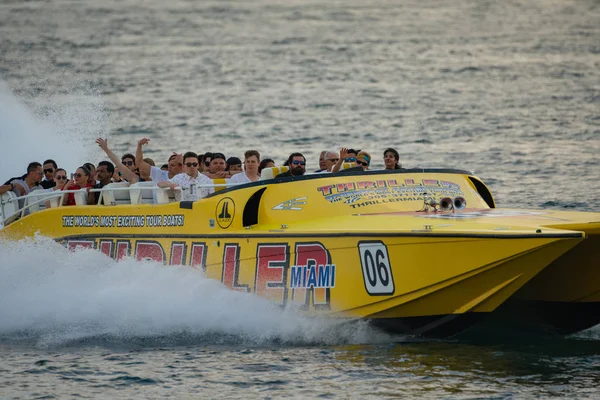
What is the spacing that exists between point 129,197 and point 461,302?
5.15m

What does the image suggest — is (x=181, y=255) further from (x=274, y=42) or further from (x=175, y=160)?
(x=274, y=42)

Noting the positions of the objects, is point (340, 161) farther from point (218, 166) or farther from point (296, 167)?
point (218, 166)

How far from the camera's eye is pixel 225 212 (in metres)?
13.4

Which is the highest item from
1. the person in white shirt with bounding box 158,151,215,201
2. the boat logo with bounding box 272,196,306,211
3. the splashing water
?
the splashing water

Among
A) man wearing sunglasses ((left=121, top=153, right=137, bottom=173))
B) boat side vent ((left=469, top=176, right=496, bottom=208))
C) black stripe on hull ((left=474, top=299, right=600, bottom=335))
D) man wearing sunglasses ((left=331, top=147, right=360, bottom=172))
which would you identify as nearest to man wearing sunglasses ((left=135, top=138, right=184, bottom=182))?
man wearing sunglasses ((left=121, top=153, right=137, bottom=173))

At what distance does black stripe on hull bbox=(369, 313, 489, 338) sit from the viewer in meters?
12.2

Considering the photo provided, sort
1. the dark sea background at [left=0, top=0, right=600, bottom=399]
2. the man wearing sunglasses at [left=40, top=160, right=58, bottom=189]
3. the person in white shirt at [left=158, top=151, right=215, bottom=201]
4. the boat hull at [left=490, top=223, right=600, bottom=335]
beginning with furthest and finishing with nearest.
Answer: the man wearing sunglasses at [left=40, top=160, right=58, bottom=189] → the person in white shirt at [left=158, top=151, right=215, bottom=201] → the boat hull at [left=490, top=223, right=600, bottom=335] → the dark sea background at [left=0, top=0, right=600, bottom=399]

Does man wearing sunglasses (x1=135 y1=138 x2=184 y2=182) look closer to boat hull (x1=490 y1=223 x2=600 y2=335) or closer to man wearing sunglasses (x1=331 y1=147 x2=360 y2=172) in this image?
man wearing sunglasses (x1=331 y1=147 x2=360 y2=172)

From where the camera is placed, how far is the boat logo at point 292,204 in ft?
43.3

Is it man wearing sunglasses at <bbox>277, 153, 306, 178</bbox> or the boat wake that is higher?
man wearing sunglasses at <bbox>277, 153, 306, 178</bbox>

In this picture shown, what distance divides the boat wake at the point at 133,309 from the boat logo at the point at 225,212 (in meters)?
0.67

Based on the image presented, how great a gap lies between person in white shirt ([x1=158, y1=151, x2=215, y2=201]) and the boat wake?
960mm

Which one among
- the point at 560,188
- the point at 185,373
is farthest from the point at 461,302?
the point at 560,188

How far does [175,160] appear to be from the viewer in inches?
586
